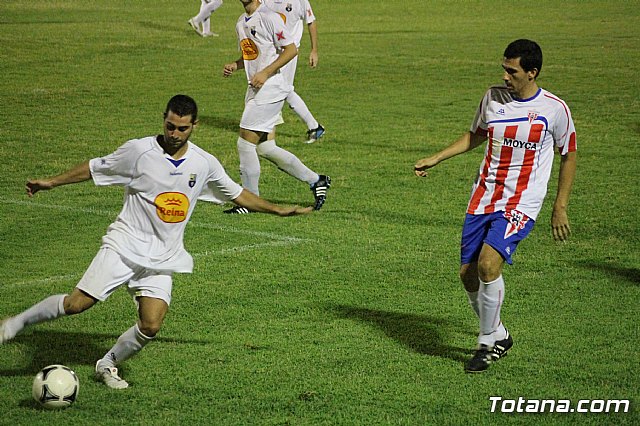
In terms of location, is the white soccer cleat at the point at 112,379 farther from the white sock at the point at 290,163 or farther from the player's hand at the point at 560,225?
the white sock at the point at 290,163

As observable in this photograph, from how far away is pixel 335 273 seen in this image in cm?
927

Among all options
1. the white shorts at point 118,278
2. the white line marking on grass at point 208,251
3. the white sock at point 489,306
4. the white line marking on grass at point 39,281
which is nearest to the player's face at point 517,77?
the white sock at point 489,306

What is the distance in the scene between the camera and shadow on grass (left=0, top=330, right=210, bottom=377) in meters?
6.93

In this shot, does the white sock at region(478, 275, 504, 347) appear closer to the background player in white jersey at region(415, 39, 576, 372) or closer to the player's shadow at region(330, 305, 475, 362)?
the background player in white jersey at region(415, 39, 576, 372)

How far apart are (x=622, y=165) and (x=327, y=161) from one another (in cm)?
380

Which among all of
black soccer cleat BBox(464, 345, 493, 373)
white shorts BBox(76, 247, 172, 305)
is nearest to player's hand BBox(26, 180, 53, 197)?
white shorts BBox(76, 247, 172, 305)

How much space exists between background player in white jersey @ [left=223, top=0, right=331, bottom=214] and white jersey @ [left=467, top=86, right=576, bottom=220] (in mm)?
4539

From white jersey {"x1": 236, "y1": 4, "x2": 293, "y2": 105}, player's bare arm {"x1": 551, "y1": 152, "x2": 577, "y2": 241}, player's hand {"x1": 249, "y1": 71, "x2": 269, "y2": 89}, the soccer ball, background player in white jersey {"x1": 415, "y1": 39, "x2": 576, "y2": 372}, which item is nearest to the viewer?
the soccer ball

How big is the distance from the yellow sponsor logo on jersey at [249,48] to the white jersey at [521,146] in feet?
17.4

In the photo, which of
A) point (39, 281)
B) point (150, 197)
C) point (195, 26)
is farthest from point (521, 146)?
point (195, 26)

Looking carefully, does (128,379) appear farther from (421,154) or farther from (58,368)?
(421,154)

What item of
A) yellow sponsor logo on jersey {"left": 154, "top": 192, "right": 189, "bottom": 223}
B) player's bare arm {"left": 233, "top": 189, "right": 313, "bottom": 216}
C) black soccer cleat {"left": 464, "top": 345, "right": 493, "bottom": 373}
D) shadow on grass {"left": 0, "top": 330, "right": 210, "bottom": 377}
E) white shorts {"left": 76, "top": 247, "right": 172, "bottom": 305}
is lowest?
shadow on grass {"left": 0, "top": 330, "right": 210, "bottom": 377}

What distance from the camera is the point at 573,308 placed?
8297 millimetres

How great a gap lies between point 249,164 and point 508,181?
489 cm
